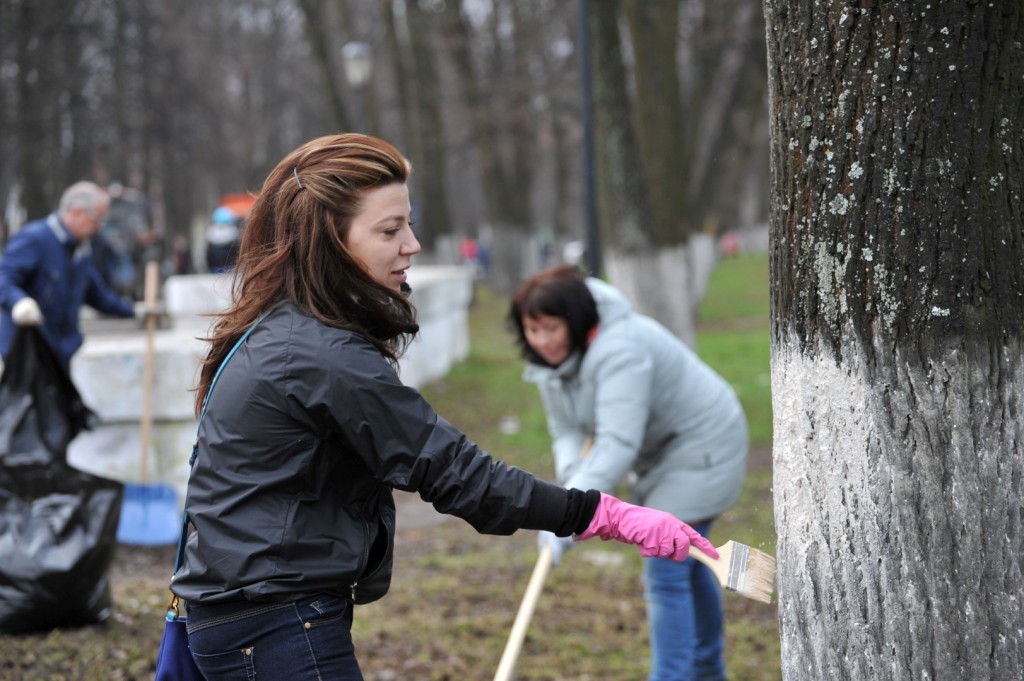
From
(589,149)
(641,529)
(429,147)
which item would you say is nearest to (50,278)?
(589,149)

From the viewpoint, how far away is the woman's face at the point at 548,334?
376cm

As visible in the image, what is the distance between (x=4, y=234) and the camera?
20594 millimetres

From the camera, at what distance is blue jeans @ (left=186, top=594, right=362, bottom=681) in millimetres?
2148

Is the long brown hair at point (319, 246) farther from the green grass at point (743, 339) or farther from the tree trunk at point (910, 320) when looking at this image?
the green grass at point (743, 339)

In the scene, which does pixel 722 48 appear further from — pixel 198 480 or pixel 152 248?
pixel 198 480

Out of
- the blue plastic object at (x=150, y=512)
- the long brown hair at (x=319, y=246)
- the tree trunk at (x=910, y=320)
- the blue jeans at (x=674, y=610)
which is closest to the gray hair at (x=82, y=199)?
the blue plastic object at (x=150, y=512)

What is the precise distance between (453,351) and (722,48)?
7.83 meters

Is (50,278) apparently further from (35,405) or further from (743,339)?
(743,339)

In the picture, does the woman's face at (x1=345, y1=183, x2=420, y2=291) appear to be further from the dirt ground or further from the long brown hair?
the dirt ground

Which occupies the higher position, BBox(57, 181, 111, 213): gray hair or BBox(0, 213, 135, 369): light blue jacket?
BBox(57, 181, 111, 213): gray hair

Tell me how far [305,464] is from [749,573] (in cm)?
100

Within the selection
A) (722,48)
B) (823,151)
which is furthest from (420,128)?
(823,151)

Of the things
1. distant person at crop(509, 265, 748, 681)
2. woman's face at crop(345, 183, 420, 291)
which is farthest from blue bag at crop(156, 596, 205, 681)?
distant person at crop(509, 265, 748, 681)

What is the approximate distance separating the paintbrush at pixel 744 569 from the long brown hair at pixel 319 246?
84cm
